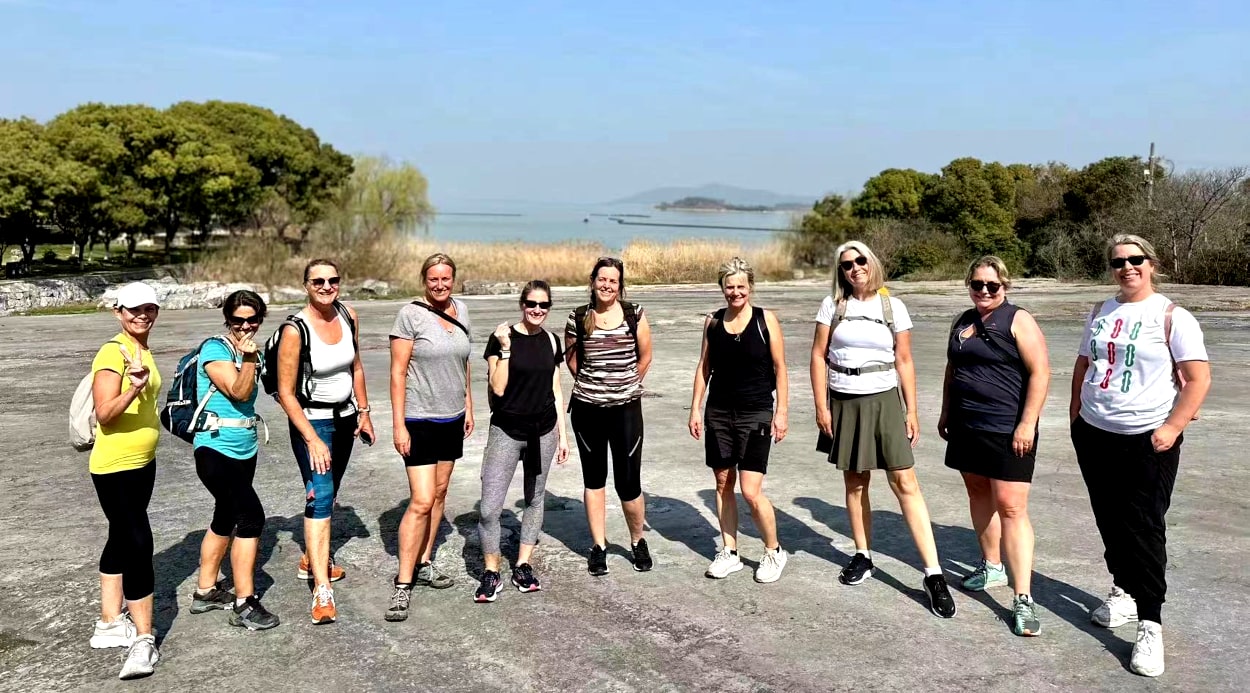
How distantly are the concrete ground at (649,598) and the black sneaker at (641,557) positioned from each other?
11 cm

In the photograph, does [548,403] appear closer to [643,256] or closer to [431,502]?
[431,502]

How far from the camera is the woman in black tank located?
5.06m

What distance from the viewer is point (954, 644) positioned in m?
4.35

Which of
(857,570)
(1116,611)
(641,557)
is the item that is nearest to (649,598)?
(641,557)

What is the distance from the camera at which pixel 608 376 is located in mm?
5180

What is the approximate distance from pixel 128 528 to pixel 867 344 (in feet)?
11.6

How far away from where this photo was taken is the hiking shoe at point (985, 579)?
499cm

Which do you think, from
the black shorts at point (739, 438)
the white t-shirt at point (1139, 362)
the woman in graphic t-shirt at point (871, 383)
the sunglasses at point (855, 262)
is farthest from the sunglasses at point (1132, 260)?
the black shorts at point (739, 438)

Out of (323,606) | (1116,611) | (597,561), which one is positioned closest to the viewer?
(1116,611)

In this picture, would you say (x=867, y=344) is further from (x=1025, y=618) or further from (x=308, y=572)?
(x=308, y=572)

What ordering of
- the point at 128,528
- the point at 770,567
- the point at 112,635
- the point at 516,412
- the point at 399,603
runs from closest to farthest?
1. the point at 128,528
2. the point at 112,635
3. the point at 399,603
4. the point at 516,412
5. the point at 770,567

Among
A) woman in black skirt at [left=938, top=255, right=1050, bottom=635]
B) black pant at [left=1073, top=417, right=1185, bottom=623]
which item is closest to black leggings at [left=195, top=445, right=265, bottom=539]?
woman in black skirt at [left=938, top=255, right=1050, bottom=635]

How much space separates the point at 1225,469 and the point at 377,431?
24.1 ft

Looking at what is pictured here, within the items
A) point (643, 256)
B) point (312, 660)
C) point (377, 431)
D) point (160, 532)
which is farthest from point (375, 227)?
point (312, 660)
